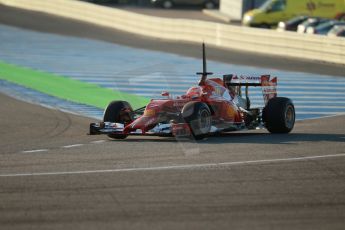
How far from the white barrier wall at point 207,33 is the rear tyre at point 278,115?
55.4 feet

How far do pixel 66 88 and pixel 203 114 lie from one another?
10458 mm

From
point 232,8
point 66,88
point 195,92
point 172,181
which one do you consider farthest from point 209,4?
point 172,181

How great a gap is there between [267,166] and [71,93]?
1219 centimetres


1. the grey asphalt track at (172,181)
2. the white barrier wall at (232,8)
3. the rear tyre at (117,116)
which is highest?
the white barrier wall at (232,8)

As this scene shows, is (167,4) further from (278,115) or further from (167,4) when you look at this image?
(278,115)

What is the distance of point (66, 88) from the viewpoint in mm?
25250

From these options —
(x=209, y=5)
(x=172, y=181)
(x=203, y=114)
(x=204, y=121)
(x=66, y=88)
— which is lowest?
(x=66, y=88)

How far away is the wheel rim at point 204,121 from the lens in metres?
15.3

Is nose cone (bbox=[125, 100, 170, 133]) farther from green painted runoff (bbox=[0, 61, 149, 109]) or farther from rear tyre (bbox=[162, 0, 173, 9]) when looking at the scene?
rear tyre (bbox=[162, 0, 173, 9])

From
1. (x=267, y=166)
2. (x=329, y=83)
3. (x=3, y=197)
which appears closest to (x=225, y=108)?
(x=267, y=166)

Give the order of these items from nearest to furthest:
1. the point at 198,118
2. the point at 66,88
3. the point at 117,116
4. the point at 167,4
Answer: the point at 198,118 → the point at 117,116 → the point at 66,88 → the point at 167,4

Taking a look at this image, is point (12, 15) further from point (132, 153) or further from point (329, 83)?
point (132, 153)

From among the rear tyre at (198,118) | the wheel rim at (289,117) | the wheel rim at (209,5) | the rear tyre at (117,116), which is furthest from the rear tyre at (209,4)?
the rear tyre at (198,118)

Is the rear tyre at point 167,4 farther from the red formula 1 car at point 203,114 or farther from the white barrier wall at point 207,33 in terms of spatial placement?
the red formula 1 car at point 203,114
